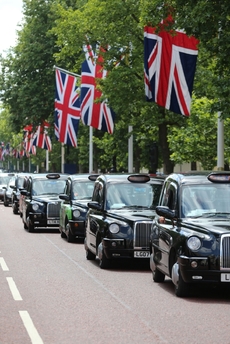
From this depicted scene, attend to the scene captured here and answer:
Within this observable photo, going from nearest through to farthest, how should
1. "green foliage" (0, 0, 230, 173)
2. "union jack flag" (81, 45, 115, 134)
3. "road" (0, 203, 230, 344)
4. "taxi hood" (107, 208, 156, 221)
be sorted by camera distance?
1. "road" (0, 203, 230, 344)
2. "taxi hood" (107, 208, 156, 221)
3. "green foliage" (0, 0, 230, 173)
4. "union jack flag" (81, 45, 115, 134)

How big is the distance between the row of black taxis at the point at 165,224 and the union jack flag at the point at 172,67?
13.0 ft

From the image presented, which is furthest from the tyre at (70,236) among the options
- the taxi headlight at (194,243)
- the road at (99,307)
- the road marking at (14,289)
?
the taxi headlight at (194,243)

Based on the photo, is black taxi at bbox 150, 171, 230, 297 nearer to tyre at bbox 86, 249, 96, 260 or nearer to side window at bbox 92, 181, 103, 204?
side window at bbox 92, 181, 103, 204

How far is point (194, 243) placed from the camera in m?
13.6

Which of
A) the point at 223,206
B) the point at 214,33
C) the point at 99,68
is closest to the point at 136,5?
the point at 99,68

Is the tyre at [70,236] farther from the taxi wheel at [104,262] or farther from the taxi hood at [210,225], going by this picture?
the taxi hood at [210,225]

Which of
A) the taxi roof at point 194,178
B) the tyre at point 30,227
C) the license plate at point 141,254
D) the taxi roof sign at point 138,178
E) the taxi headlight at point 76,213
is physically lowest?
the tyre at point 30,227

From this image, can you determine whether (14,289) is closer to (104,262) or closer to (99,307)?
(99,307)

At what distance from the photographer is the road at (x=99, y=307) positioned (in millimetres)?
10328

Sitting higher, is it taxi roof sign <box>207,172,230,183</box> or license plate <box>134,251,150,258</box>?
taxi roof sign <box>207,172,230,183</box>

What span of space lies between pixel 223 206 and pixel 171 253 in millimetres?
1110

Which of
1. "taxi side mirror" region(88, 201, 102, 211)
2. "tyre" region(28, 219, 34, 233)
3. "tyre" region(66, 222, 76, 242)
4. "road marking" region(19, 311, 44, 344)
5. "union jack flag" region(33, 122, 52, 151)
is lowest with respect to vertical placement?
"tyre" region(28, 219, 34, 233)

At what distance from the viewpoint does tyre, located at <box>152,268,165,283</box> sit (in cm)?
1598

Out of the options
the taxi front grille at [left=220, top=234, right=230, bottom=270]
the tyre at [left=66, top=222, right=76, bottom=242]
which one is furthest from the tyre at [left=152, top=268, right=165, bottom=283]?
the tyre at [left=66, top=222, right=76, bottom=242]
